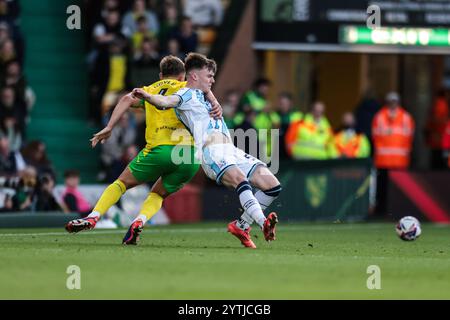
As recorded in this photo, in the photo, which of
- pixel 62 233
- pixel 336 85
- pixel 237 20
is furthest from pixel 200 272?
pixel 336 85

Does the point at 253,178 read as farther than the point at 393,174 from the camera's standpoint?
No

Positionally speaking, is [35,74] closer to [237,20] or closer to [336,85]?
[237,20]

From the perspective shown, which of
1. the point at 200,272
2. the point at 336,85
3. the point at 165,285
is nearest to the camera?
the point at 165,285

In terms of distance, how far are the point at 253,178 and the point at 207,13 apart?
11828 mm

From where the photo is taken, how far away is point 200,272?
11.2 meters

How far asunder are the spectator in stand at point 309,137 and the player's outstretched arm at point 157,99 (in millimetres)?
9824

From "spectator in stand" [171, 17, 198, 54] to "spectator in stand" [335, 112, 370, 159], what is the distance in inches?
127

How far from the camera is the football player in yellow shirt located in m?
14.2

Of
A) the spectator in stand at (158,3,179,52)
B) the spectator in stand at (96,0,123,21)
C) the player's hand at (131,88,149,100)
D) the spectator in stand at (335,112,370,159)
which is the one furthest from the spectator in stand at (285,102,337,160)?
the player's hand at (131,88,149,100)

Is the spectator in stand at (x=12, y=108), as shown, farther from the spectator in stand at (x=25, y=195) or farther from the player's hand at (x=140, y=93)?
the player's hand at (x=140, y=93)

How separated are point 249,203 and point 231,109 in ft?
30.4

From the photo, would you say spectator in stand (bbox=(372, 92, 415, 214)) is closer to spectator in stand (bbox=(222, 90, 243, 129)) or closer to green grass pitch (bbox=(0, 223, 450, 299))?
spectator in stand (bbox=(222, 90, 243, 129))

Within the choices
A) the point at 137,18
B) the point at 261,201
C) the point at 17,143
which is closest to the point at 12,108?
the point at 17,143

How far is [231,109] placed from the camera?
2261 centimetres
